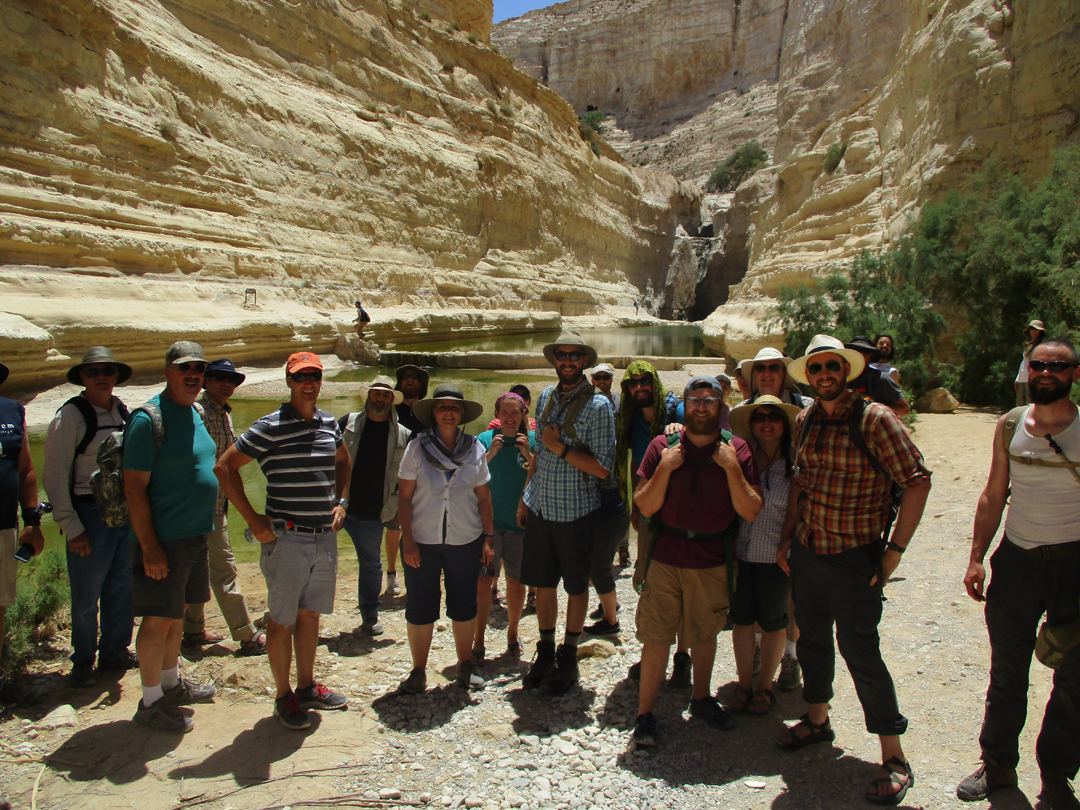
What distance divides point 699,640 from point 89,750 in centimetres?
288

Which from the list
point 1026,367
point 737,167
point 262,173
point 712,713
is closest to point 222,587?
point 712,713

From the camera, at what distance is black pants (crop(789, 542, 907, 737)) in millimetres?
2572

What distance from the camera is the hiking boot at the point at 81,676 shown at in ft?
11.3

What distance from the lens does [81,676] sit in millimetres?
3439

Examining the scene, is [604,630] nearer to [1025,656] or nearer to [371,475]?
[371,475]

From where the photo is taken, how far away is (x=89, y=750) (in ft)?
9.57

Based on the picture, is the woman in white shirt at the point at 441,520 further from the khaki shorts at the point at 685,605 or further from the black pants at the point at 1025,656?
the black pants at the point at 1025,656

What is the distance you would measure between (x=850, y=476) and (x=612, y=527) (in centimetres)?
164

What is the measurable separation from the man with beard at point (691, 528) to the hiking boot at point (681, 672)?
16.5 inches

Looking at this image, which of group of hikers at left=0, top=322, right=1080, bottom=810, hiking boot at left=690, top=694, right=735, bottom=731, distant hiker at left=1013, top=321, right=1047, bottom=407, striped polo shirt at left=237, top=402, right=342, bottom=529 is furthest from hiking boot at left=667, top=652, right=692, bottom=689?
distant hiker at left=1013, top=321, right=1047, bottom=407

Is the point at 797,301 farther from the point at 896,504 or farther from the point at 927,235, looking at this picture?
the point at 896,504

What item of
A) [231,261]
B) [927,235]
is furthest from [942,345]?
[231,261]

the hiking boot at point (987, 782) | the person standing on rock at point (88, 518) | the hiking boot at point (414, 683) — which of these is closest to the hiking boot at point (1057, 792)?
the hiking boot at point (987, 782)

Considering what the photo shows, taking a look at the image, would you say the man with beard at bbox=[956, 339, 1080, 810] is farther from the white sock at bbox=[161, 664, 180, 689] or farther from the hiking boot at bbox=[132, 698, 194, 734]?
the white sock at bbox=[161, 664, 180, 689]
